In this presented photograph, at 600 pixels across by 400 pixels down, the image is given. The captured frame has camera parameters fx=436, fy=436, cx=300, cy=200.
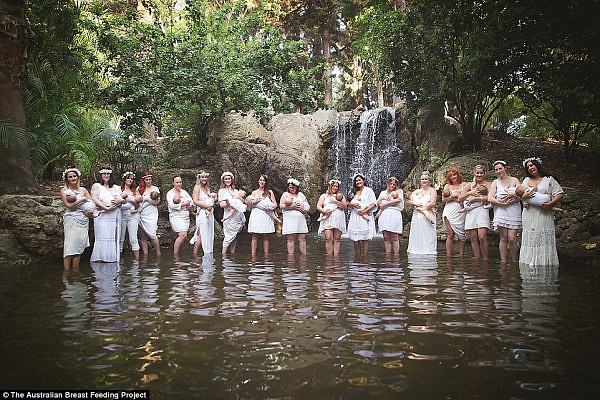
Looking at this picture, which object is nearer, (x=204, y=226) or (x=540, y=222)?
(x=540, y=222)

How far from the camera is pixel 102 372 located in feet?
10.1

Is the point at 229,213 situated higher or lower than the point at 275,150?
lower

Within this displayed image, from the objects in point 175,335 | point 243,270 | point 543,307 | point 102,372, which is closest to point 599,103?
point 543,307

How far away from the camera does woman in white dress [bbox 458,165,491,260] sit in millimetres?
9359

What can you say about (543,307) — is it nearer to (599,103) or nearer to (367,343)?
(367,343)

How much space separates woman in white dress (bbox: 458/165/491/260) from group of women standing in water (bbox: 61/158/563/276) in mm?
20

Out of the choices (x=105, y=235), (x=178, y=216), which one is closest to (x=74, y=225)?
(x=105, y=235)

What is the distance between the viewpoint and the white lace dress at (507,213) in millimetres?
8727

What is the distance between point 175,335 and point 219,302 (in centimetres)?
134

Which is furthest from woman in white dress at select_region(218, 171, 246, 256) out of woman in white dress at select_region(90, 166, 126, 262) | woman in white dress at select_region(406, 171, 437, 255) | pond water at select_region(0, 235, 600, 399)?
woman in white dress at select_region(406, 171, 437, 255)

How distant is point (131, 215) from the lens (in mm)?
10484

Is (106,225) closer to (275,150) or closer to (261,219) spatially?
(261,219)

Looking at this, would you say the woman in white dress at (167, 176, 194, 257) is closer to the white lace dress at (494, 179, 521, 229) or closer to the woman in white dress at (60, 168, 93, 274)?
the woman in white dress at (60, 168, 93, 274)

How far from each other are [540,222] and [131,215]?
8.82m
